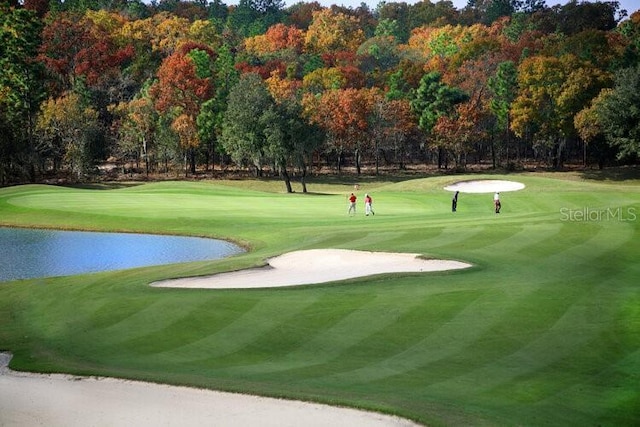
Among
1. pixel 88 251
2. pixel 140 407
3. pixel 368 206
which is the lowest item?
pixel 88 251

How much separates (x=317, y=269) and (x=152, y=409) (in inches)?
675

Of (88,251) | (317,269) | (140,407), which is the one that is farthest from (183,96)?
(140,407)

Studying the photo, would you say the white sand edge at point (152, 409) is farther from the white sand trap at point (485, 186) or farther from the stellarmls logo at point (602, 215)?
the white sand trap at point (485, 186)

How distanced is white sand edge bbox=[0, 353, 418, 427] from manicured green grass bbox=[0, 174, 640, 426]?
0.55m

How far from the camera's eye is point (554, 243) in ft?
111

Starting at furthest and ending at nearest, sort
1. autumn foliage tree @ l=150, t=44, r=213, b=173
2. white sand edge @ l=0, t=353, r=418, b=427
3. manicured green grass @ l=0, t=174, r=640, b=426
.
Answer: autumn foliage tree @ l=150, t=44, r=213, b=173 < manicured green grass @ l=0, t=174, r=640, b=426 < white sand edge @ l=0, t=353, r=418, b=427

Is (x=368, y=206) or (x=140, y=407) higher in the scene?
(x=368, y=206)

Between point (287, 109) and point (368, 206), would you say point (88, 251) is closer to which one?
point (368, 206)

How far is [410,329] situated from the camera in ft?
69.2

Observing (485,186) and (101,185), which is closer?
(485,186)

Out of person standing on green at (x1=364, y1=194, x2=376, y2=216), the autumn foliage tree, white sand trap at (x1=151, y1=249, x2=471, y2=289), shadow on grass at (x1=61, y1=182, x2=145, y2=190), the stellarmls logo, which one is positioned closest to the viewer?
white sand trap at (x1=151, y1=249, x2=471, y2=289)

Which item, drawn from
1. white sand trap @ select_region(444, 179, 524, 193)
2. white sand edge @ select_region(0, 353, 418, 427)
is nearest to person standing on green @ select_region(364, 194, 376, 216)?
white sand trap @ select_region(444, 179, 524, 193)

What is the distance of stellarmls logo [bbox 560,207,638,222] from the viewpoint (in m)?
39.8

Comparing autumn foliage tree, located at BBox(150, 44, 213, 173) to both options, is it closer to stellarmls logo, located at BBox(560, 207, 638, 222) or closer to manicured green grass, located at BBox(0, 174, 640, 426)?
stellarmls logo, located at BBox(560, 207, 638, 222)
